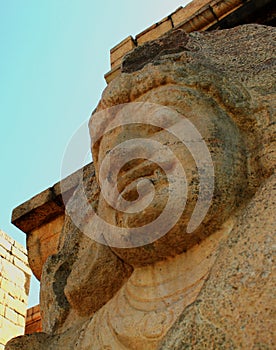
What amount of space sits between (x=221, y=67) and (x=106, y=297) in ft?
3.35

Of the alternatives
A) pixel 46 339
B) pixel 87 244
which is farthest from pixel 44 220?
pixel 46 339

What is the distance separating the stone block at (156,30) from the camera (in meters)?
3.74

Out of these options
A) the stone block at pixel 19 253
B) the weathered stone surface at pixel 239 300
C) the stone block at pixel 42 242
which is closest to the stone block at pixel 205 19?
the stone block at pixel 42 242

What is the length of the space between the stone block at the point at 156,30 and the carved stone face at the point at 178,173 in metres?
1.94

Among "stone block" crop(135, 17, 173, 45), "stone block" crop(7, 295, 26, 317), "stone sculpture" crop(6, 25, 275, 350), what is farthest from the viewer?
"stone block" crop(7, 295, 26, 317)

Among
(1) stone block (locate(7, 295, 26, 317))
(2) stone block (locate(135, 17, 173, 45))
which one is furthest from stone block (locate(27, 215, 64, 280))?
(1) stone block (locate(7, 295, 26, 317))

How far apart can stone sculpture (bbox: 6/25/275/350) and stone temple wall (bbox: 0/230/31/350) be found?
554 cm

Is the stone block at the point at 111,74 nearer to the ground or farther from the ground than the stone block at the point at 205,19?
farther from the ground

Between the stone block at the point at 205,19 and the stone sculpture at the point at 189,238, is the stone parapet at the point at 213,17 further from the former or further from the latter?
the stone sculpture at the point at 189,238

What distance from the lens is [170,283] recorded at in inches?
67.5

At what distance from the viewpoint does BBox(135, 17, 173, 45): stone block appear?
3.74 metres

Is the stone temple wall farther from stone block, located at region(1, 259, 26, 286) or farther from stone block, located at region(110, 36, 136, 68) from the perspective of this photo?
stone block, located at region(110, 36, 136, 68)

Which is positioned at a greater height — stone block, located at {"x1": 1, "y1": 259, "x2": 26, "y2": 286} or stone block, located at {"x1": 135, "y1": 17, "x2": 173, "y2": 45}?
stone block, located at {"x1": 1, "y1": 259, "x2": 26, "y2": 286}

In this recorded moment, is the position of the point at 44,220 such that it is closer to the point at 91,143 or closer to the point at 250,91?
the point at 91,143
